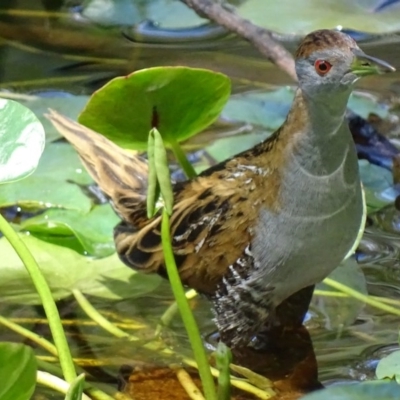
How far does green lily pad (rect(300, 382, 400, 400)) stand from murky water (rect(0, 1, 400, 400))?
65 cm

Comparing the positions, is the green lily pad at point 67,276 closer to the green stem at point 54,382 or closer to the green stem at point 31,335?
the green stem at point 31,335

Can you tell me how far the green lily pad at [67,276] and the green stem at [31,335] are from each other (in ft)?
0.30

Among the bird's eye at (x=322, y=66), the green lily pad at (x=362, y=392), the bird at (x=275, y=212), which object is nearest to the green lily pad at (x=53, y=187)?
the bird at (x=275, y=212)

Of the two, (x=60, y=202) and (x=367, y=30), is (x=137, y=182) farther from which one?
(x=367, y=30)

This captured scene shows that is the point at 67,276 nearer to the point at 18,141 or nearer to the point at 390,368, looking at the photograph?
the point at 18,141

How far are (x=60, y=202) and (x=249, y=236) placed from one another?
→ 69 cm

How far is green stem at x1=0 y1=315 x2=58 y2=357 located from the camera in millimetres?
1893

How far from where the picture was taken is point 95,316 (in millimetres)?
2041

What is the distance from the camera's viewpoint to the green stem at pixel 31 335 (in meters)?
1.89

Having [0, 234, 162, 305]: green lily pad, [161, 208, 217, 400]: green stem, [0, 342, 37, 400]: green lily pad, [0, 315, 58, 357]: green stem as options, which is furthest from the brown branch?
[0, 342, 37, 400]: green lily pad

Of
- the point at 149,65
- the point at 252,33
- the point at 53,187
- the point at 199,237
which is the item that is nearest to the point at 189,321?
the point at 199,237

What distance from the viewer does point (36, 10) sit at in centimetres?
373

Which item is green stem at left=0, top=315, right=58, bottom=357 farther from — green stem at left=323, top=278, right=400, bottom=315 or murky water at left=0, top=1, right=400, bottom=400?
green stem at left=323, top=278, right=400, bottom=315

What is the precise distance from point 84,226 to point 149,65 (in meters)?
1.09
